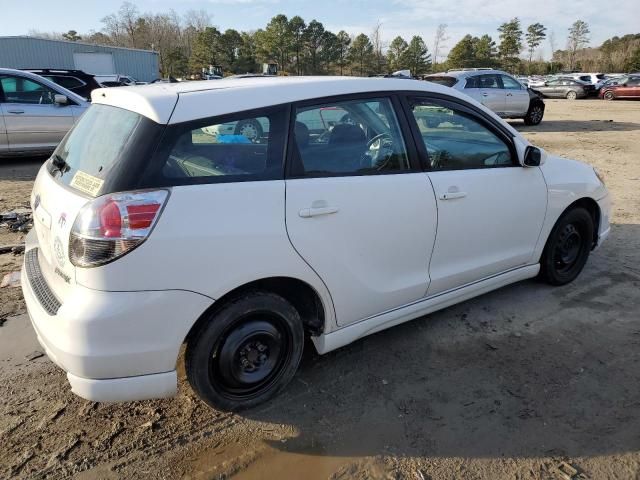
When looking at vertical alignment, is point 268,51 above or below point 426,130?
above

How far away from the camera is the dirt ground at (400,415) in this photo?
2.41 meters

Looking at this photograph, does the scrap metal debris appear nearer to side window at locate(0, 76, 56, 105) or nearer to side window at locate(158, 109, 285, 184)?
side window at locate(0, 76, 56, 105)

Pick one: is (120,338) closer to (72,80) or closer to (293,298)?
(293,298)

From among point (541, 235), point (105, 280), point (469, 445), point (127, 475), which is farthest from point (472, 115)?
point (127, 475)

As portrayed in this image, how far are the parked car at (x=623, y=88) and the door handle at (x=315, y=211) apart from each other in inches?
1286

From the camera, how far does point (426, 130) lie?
128 inches

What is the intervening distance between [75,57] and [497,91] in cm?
4861

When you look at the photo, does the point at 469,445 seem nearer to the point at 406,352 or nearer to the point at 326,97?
the point at 406,352

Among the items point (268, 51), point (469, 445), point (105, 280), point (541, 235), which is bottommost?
point (469, 445)

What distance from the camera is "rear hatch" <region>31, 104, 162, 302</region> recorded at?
2.26 metres

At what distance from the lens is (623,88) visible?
29.3 m

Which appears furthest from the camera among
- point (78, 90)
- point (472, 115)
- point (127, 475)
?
point (78, 90)

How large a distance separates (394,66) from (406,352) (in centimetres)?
7153

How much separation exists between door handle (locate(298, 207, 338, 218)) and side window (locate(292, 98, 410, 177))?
19 cm
